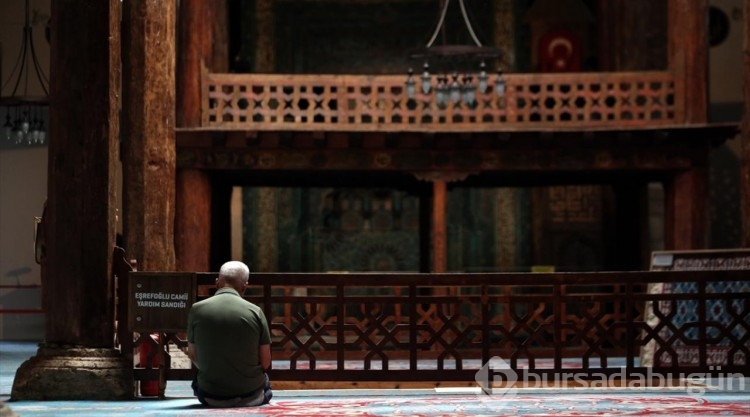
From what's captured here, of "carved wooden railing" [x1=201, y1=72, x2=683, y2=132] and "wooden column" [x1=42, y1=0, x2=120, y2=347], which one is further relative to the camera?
"carved wooden railing" [x1=201, y1=72, x2=683, y2=132]

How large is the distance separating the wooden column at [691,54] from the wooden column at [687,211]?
83 cm

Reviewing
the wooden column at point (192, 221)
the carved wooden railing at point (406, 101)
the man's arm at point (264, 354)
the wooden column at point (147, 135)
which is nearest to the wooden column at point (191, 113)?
the wooden column at point (192, 221)

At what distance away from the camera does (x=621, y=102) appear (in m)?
17.1

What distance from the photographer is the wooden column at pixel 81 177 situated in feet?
30.7

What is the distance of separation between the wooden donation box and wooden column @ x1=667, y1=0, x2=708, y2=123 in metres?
9.00

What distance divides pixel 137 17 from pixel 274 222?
947 centimetres

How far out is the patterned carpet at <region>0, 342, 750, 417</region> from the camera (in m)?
8.45

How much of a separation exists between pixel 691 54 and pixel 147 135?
729 centimetres

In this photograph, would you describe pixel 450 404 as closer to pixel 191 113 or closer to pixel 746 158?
pixel 746 158

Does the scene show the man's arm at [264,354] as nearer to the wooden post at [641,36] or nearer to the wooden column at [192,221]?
the wooden column at [192,221]

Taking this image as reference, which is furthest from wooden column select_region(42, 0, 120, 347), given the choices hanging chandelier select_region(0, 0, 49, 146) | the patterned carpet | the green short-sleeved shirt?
hanging chandelier select_region(0, 0, 49, 146)

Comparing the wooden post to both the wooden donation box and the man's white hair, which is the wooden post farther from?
the man's white hair

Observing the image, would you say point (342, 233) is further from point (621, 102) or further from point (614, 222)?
point (621, 102)

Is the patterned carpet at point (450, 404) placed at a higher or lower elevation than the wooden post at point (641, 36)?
lower
